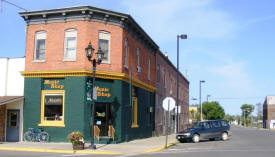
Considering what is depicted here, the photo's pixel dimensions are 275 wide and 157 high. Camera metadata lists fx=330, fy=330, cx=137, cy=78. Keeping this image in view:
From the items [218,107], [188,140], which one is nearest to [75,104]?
[188,140]

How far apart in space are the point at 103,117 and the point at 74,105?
2156 millimetres

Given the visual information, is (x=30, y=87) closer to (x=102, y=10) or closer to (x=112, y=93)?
(x=112, y=93)

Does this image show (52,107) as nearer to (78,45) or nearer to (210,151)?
(78,45)

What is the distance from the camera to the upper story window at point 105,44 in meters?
21.5

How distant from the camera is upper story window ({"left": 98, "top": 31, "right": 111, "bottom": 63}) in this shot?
70.7 ft

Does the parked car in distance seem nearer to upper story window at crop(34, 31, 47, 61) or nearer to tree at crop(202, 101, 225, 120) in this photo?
upper story window at crop(34, 31, 47, 61)

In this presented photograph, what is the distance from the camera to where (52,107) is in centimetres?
2119

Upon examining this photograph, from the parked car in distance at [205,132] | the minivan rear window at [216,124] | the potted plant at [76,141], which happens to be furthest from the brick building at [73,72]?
the minivan rear window at [216,124]

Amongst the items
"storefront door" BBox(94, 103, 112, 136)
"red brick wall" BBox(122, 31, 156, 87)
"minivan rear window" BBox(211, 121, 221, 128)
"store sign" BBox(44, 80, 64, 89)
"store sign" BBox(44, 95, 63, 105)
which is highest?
"red brick wall" BBox(122, 31, 156, 87)

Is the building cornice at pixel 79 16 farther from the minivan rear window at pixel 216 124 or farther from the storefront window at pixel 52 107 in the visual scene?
the minivan rear window at pixel 216 124

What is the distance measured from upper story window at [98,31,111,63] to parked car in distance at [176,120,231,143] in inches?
315

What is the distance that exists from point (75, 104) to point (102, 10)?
6.25 m

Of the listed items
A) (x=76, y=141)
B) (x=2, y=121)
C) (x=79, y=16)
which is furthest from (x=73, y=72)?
(x=2, y=121)

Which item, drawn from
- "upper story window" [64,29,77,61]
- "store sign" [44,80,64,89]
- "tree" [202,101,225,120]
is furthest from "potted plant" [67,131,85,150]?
"tree" [202,101,225,120]
